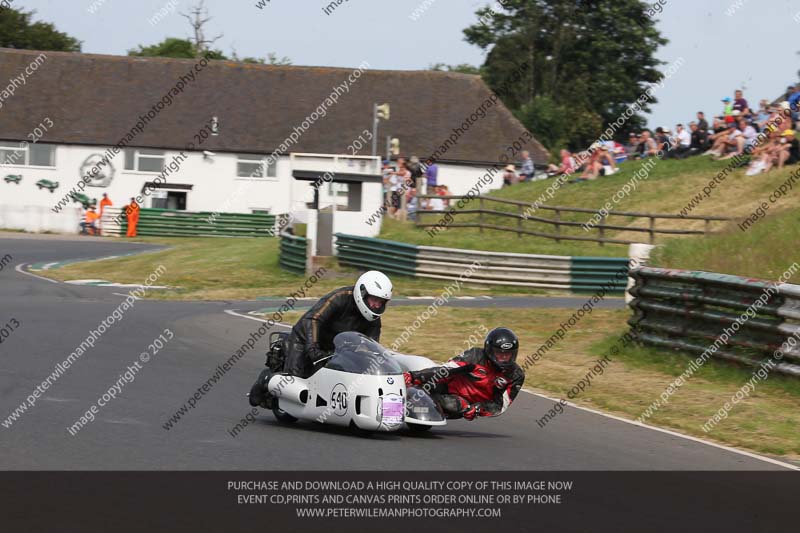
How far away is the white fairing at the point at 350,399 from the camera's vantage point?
9.03 metres

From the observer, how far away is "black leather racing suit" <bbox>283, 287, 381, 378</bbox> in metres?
9.97

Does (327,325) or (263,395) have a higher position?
(327,325)

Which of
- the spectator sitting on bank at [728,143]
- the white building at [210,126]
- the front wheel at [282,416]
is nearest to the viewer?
the front wheel at [282,416]

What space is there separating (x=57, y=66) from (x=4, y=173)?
271 inches

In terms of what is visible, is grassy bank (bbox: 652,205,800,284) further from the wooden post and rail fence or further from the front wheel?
the wooden post and rail fence

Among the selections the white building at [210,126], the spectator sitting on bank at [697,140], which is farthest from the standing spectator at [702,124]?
the white building at [210,126]

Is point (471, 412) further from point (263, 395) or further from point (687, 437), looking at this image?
point (687, 437)

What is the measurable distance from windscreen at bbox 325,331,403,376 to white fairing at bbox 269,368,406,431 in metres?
0.05

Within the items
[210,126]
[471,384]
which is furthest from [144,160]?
[471,384]

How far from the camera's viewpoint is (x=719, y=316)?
14.4 metres

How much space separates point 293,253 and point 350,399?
68.3 ft

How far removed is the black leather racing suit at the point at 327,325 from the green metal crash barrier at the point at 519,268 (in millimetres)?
16579

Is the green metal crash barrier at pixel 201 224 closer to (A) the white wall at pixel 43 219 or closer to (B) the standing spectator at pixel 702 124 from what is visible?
(A) the white wall at pixel 43 219

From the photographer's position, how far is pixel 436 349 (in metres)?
17.0
